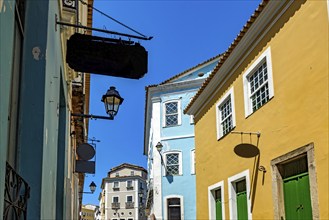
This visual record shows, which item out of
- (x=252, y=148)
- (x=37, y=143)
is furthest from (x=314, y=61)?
(x=37, y=143)

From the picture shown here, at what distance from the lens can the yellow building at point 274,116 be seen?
25.6 feet

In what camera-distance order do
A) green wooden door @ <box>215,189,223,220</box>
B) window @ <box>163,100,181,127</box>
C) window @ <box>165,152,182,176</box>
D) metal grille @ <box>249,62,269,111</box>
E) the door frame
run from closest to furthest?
the door frame → metal grille @ <box>249,62,269,111</box> → green wooden door @ <box>215,189,223,220</box> → window @ <box>165,152,182,176</box> → window @ <box>163,100,181,127</box>

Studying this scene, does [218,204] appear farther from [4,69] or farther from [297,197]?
[4,69]

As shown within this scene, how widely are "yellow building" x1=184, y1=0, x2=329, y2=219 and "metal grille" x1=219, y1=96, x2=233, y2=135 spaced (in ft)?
0.09

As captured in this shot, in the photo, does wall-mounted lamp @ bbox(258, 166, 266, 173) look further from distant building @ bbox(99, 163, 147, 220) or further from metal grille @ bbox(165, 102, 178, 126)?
distant building @ bbox(99, 163, 147, 220)

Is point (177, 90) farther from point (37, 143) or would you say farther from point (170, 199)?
point (37, 143)

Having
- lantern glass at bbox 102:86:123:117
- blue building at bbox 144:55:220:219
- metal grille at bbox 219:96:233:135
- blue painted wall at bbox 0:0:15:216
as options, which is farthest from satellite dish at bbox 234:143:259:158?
blue building at bbox 144:55:220:219

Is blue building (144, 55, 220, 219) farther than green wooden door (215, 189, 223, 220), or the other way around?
blue building (144, 55, 220, 219)

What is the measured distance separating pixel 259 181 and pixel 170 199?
56.1ft

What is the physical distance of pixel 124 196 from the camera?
243 ft

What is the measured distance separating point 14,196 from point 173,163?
2425 cm

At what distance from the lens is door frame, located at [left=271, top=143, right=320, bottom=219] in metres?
7.77

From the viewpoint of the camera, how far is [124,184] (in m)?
74.3

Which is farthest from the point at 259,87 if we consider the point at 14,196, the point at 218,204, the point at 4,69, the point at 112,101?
the point at 4,69
